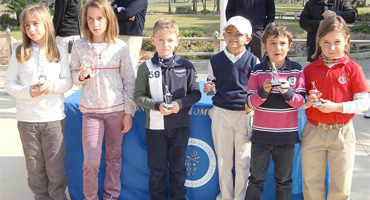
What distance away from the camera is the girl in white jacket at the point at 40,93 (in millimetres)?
2809

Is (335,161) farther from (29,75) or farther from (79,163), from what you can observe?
(29,75)

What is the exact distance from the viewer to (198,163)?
3197 millimetres

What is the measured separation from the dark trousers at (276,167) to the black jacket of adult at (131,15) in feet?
7.27

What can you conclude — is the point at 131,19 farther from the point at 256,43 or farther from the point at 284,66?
the point at 284,66

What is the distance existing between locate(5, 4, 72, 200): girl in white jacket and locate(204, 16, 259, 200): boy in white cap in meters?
1.21

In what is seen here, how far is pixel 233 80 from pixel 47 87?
1.42 m

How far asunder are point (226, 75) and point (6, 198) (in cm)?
242

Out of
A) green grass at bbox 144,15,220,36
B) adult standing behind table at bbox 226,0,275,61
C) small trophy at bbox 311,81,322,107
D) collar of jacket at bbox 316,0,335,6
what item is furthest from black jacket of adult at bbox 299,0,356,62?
green grass at bbox 144,15,220,36

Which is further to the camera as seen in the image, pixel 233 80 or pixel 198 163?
pixel 198 163

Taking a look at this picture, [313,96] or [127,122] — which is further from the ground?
[313,96]

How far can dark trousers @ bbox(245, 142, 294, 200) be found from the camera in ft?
8.86

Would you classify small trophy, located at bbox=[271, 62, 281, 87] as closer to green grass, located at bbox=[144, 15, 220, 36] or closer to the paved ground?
the paved ground

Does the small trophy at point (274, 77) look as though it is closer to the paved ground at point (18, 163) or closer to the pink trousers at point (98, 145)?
the pink trousers at point (98, 145)

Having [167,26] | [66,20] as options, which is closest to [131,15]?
[66,20]
